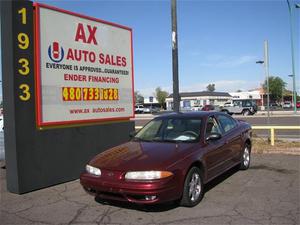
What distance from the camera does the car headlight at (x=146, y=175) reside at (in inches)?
211

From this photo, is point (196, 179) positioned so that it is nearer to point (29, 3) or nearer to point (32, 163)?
point (32, 163)

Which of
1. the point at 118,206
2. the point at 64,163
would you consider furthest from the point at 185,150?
the point at 64,163

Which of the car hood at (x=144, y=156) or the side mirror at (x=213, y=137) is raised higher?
the side mirror at (x=213, y=137)

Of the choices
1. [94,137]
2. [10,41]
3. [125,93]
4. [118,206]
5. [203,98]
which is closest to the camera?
[118,206]

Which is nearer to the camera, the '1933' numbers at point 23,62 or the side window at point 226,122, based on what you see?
the '1933' numbers at point 23,62

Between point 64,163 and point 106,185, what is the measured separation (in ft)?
8.87

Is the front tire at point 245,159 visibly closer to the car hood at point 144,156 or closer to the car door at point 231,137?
the car door at point 231,137

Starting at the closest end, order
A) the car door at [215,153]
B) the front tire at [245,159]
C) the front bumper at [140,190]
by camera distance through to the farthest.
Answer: the front bumper at [140,190], the car door at [215,153], the front tire at [245,159]

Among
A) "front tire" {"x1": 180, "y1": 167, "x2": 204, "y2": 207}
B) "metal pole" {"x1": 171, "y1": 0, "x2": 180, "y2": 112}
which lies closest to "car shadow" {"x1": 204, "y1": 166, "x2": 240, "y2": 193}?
"front tire" {"x1": 180, "y1": 167, "x2": 204, "y2": 207}

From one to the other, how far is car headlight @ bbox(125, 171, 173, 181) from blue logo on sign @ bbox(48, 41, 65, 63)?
3.47 m

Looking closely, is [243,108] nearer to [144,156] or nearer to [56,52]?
[56,52]

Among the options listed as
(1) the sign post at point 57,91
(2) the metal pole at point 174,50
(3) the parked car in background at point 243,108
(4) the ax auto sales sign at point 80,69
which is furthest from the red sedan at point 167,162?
(3) the parked car in background at point 243,108

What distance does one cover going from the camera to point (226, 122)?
318 inches

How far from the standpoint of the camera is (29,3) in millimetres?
7230
